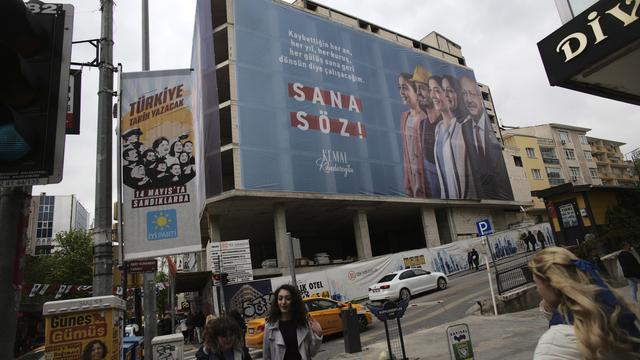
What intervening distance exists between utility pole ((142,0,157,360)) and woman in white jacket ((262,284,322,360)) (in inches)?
119

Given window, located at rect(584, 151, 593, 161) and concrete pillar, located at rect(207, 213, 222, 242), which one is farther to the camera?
window, located at rect(584, 151, 593, 161)

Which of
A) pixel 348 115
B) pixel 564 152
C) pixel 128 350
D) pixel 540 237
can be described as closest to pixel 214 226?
pixel 348 115

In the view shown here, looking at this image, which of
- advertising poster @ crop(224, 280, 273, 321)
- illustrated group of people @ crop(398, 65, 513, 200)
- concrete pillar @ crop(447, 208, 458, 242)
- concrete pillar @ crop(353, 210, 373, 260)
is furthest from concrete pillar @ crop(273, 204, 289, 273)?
concrete pillar @ crop(447, 208, 458, 242)

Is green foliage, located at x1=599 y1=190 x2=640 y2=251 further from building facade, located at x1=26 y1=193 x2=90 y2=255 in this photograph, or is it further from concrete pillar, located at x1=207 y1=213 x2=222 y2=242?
building facade, located at x1=26 y1=193 x2=90 y2=255

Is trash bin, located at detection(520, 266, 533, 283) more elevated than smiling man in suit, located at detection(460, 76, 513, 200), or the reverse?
smiling man in suit, located at detection(460, 76, 513, 200)

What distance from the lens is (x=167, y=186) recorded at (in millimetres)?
7039

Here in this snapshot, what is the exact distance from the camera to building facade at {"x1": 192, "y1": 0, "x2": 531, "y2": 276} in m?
27.9

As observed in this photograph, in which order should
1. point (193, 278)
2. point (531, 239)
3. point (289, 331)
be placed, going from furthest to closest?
point (531, 239), point (193, 278), point (289, 331)

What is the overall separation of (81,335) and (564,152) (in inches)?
3354

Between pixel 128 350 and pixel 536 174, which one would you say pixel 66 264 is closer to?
pixel 128 350

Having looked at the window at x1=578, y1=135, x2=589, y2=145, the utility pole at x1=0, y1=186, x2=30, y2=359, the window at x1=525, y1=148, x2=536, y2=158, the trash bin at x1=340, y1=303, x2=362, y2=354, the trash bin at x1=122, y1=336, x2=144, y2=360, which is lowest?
the trash bin at x1=340, y1=303, x2=362, y2=354

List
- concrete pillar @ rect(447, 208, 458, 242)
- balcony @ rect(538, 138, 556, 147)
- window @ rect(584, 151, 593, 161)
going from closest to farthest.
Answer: concrete pillar @ rect(447, 208, 458, 242), balcony @ rect(538, 138, 556, 147), window @ rect(584, 151, 593, 161)

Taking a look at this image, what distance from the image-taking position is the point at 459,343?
6.65 m

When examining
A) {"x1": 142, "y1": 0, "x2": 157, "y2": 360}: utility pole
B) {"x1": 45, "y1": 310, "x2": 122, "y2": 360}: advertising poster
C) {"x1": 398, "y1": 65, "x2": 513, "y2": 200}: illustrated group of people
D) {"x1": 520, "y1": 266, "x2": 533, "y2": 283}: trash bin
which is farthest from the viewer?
{"x1": 398, "y1": 65, "x2": 513, "y2": 200}: illustrated group of people
